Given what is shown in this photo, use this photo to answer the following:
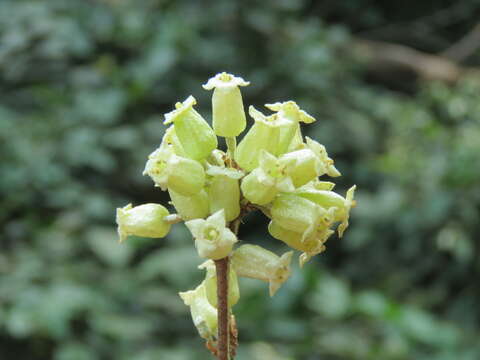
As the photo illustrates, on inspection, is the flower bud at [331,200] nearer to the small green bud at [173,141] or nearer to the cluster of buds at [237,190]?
the cluster of buds at [237,190]

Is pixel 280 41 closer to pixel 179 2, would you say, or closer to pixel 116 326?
pixel 179 2

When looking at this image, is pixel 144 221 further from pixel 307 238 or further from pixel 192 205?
pixel 307 238

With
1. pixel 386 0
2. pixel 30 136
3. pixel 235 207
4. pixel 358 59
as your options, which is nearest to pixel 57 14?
pixel 30 136

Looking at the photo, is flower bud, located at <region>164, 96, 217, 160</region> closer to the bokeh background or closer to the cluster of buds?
the cluster of buds

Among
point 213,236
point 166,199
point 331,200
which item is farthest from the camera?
point 166,199

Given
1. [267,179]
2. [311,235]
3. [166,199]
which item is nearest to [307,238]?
[311,235]

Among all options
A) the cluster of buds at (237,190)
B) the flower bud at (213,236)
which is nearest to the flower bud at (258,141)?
the cluster of buds at (237,190)

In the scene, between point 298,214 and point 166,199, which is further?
point 166,199
